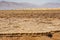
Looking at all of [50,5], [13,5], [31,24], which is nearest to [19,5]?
[13,5]

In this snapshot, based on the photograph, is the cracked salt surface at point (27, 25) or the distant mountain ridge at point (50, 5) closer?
the cracked salt surface at point (27, 25)

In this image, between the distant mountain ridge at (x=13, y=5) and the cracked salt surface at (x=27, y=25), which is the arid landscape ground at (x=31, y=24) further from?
the distant mountain ridge at (x=13, y=5)

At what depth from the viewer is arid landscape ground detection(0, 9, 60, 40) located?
0.70 meters

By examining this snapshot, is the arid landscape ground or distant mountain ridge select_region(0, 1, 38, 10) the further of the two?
distant mountain ridge select_region(0, 1, 38, 10)

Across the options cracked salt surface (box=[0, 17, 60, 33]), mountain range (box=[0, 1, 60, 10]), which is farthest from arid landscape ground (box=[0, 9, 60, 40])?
mountain range (box=[0, 1, 60, 10])

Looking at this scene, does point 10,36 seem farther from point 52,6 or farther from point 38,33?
point 52,6

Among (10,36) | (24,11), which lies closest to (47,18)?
(24,11)

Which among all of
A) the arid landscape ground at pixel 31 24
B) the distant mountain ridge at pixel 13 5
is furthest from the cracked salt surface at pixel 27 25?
the distant mountain ridge at pixel 13 5

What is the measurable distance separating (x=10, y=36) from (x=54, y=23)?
0.29 meters

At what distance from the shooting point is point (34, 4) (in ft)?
3.87

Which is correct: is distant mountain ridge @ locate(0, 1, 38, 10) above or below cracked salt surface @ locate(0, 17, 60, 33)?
above

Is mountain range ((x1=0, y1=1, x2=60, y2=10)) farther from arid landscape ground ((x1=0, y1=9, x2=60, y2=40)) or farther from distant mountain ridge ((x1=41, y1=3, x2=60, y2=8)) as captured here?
arid landscape ground ((x1=0, y1=9, x2=60, y2=40))

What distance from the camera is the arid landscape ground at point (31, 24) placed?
697mm

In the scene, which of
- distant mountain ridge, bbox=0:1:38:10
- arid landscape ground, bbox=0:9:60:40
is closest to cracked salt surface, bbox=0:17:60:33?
arid landscape ground, bbox=0:9:60:40
